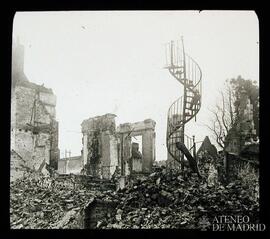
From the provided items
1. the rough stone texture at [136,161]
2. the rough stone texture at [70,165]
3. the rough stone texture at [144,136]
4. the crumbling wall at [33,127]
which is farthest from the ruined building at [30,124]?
the rough stone texture at [136,161]

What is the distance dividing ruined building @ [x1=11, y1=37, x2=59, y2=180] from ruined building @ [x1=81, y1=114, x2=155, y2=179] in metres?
0.62

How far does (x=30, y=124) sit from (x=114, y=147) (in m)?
1.58

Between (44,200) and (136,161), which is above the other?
(136,161)

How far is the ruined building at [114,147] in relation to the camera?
6.33m

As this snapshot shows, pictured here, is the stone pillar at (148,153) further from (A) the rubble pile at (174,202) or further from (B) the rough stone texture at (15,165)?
(B) the rough stone texture at (15,165)

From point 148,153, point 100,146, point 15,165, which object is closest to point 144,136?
point 148,153

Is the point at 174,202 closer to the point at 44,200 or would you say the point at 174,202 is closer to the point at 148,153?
the point at 148,153

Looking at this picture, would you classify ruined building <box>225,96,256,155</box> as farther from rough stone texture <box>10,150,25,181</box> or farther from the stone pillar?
rough stone texture <box>10,150,25,181</box>

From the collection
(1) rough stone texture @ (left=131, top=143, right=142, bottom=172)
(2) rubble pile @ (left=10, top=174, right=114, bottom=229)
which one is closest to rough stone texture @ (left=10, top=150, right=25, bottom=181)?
(2) rubble pile @ (left=10, top=174, right=114, bottom=229)

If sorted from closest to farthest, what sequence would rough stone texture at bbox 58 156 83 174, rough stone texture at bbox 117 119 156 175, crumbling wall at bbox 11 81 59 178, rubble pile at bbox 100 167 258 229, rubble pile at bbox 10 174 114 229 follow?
rubble pile at bbox 100 167 258 229, rubble pile at bbox 10 174 114 229, crumbling wall at bbox 11 81 59 178, rough stone texture at bbox 117 119 156 175, rough stone texture at bbox 58 156 83 174

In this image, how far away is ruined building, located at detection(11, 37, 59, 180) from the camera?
6062mm

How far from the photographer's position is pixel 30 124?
6367mm
